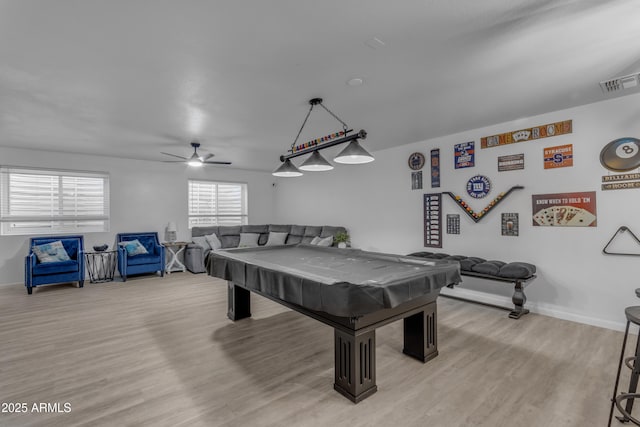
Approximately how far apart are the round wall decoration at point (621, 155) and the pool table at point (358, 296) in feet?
7.62

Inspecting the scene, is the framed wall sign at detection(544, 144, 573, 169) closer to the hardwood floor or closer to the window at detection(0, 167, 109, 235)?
the hardwood floor

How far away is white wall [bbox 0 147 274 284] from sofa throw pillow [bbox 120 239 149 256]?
21.6 inches

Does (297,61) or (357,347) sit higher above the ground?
(297,61)

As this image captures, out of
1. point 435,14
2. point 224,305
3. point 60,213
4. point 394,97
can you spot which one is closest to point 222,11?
point 435,14

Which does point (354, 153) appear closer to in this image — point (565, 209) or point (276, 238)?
point (565, 209)

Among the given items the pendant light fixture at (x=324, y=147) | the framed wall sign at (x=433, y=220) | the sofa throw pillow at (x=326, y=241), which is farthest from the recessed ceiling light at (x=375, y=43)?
the sofa throw pillow at (x=326, y=241)

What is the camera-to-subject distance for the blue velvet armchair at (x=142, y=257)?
5.53 meters

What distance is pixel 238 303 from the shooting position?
11.4 ft

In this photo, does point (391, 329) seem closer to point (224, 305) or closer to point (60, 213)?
point (224, 305)

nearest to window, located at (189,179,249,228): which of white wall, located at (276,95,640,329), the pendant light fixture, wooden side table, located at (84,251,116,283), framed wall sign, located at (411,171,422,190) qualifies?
wooden side table, located at (84,251,116,283)

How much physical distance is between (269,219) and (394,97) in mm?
5911

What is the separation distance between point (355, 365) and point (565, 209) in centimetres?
326

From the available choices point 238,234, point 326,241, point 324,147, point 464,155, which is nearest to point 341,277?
point 324,147

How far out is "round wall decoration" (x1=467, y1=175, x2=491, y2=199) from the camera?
4156 mm
